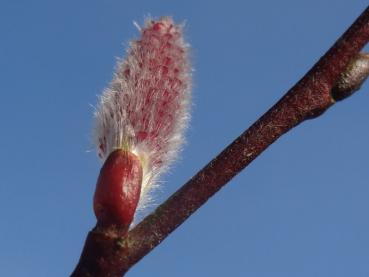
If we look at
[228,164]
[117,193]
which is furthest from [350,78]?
[117,193]

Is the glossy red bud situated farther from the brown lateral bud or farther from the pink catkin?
the brown lateral bud

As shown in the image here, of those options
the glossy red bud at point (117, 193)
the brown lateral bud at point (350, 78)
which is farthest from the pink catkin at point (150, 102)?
the brown lateral bud at point (350, 78)

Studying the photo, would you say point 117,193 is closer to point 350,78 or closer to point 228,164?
point 228,164

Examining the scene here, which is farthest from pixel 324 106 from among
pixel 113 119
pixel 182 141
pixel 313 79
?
pixel 113 119

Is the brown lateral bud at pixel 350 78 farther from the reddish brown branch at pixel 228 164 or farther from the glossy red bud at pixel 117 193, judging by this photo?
the glossy red bud at pixel 117 193

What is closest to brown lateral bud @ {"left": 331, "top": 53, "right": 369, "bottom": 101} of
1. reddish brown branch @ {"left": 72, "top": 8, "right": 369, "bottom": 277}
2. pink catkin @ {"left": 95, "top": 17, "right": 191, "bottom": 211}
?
reddish brown branch @ {"left": 72, "top": 8, "right": 369, "bottom": 277}

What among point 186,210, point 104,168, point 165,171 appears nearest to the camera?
point 186,210

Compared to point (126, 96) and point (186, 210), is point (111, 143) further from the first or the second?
point (186, 210)

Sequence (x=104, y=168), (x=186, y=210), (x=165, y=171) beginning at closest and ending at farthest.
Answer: (x=186, y=210) < (x=104, y=168) < (x=165, y=171)
